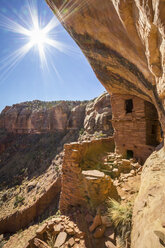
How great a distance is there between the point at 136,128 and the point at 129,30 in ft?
19.7

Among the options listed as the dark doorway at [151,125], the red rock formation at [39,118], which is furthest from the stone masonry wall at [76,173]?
the red rock formation at [39,118]

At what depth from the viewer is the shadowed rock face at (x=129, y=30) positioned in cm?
154

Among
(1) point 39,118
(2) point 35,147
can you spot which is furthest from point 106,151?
(1) point 39,118

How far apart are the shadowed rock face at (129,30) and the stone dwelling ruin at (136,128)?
349 cm

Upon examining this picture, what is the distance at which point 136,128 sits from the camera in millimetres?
7266

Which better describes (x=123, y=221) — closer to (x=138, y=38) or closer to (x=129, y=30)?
(x=138, y=38)

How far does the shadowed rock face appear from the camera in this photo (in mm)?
1542

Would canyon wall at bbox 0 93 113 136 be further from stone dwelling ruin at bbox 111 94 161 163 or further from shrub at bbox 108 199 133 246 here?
shrub at bbox 108 199 133 246

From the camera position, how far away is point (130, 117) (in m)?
7.50

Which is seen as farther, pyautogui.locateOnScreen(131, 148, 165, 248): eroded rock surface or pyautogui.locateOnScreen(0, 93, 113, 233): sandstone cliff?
pyautogui.locateOnScreen(0, 93, 113, 233): sandstone cliff

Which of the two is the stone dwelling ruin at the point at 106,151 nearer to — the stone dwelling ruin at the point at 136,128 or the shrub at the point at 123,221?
the stone dwelling ruin at the point at 136,128

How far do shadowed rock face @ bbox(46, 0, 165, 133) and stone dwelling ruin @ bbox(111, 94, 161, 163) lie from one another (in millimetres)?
3486

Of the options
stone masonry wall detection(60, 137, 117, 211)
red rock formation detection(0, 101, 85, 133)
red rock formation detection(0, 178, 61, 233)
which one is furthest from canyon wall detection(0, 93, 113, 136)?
stone masonry wall detection(60, 137, 117, 211)

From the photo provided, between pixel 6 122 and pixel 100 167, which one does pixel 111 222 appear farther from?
pixel 6 122
